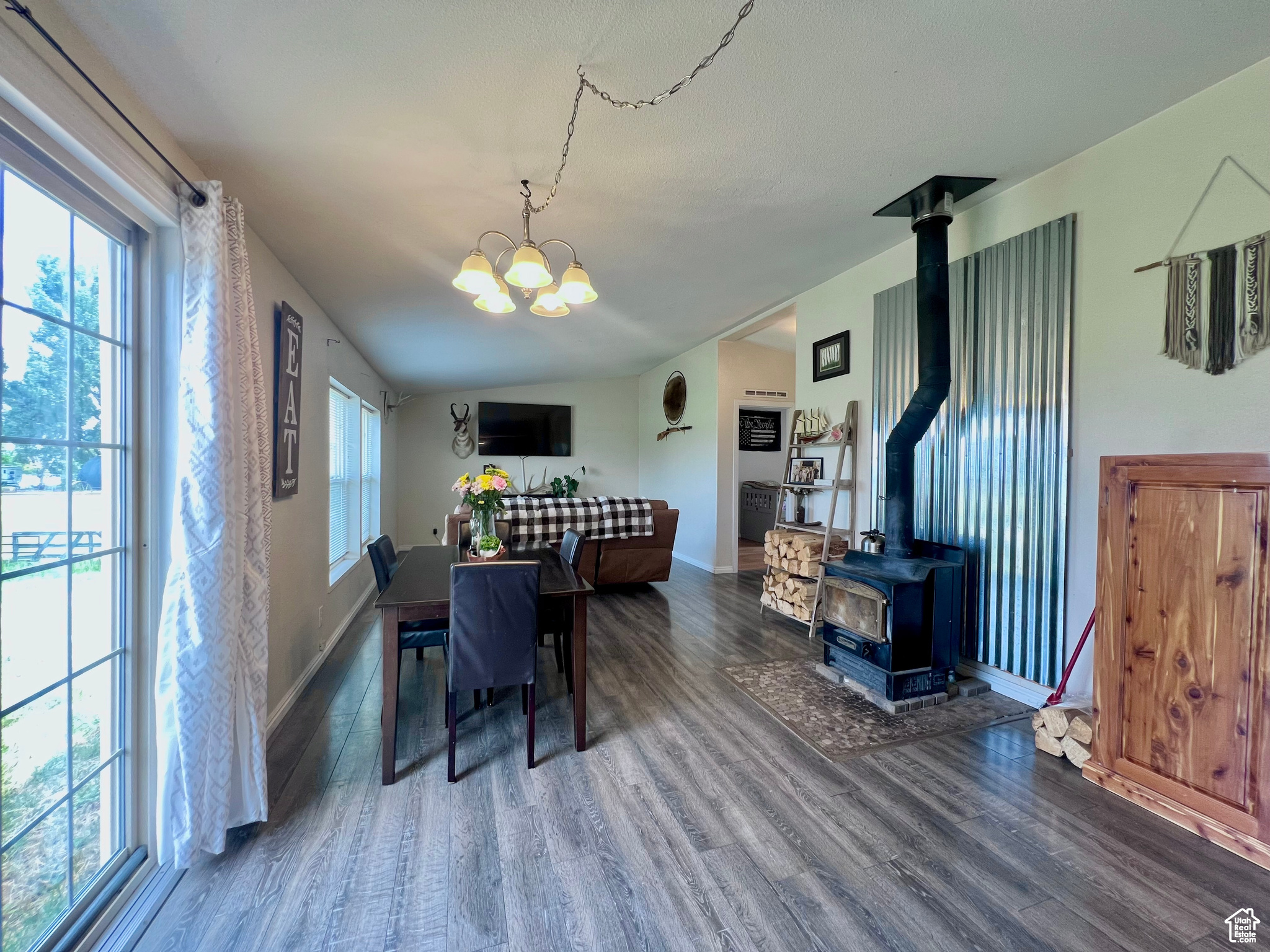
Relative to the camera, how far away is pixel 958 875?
1533 millimetres

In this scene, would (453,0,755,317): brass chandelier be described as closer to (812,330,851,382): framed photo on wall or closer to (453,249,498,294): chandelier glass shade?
(453,249,498,294): chandelier glass shade

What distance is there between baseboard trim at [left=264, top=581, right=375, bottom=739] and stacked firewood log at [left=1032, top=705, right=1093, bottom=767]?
9.89 feet

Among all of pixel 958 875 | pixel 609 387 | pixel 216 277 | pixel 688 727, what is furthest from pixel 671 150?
pixel 609 387

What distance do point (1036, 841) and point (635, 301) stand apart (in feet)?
12.1

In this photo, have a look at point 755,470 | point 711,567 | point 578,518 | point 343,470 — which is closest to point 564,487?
point 711,567

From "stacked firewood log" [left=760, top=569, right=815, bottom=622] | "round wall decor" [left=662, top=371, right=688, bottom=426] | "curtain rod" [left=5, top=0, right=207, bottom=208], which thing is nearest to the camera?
"curtain rod" [left=5, top=0, right=207, bottom=208]

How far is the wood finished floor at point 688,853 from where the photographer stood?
1357 mm

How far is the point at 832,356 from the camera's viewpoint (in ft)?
12.9

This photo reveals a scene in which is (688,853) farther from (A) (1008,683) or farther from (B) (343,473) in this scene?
(B) (343,473)

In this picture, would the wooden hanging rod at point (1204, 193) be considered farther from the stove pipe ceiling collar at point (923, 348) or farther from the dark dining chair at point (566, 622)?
the dark dining chair at point (566, 622)

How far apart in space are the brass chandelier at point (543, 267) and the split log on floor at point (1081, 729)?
2622 mm

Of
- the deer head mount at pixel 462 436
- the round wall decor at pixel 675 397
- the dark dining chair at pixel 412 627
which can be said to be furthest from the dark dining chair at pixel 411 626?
the deer head mount at pixel 462 436

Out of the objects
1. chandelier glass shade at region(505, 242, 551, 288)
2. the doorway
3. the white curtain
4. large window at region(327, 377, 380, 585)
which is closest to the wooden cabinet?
chandelier glass shade at region(505, 242, 551, 288)

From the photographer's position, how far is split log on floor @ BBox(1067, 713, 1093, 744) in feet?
6.72
